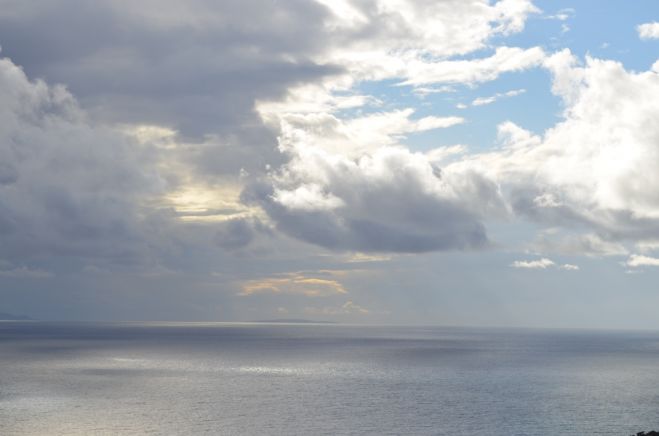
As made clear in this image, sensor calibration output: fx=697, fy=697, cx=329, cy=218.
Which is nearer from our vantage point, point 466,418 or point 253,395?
point 466,418

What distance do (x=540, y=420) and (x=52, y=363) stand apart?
476 feet

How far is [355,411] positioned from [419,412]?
10374 millimetres

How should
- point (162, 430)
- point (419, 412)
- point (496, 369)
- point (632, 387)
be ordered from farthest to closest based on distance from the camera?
point (496, 369) < point (632, 387) < point (419, 412) < point (162, 430)

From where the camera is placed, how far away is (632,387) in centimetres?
15088

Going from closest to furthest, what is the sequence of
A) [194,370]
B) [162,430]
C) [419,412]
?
[162,430] → [419,412] → [194,370]

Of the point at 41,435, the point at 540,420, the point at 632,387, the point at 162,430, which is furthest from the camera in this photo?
the point at 632,387

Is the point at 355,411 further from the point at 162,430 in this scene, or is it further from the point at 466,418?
the point at 162,430

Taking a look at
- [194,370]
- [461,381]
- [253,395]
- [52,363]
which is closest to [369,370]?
[461,381]

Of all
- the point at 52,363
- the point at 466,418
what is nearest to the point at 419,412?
the point at 466,418

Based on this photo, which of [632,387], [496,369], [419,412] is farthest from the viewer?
[496,369]

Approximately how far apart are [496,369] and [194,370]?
83.1 metres

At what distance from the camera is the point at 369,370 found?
188 meters

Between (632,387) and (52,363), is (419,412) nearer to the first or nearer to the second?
(632,387)

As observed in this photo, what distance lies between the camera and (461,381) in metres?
160
